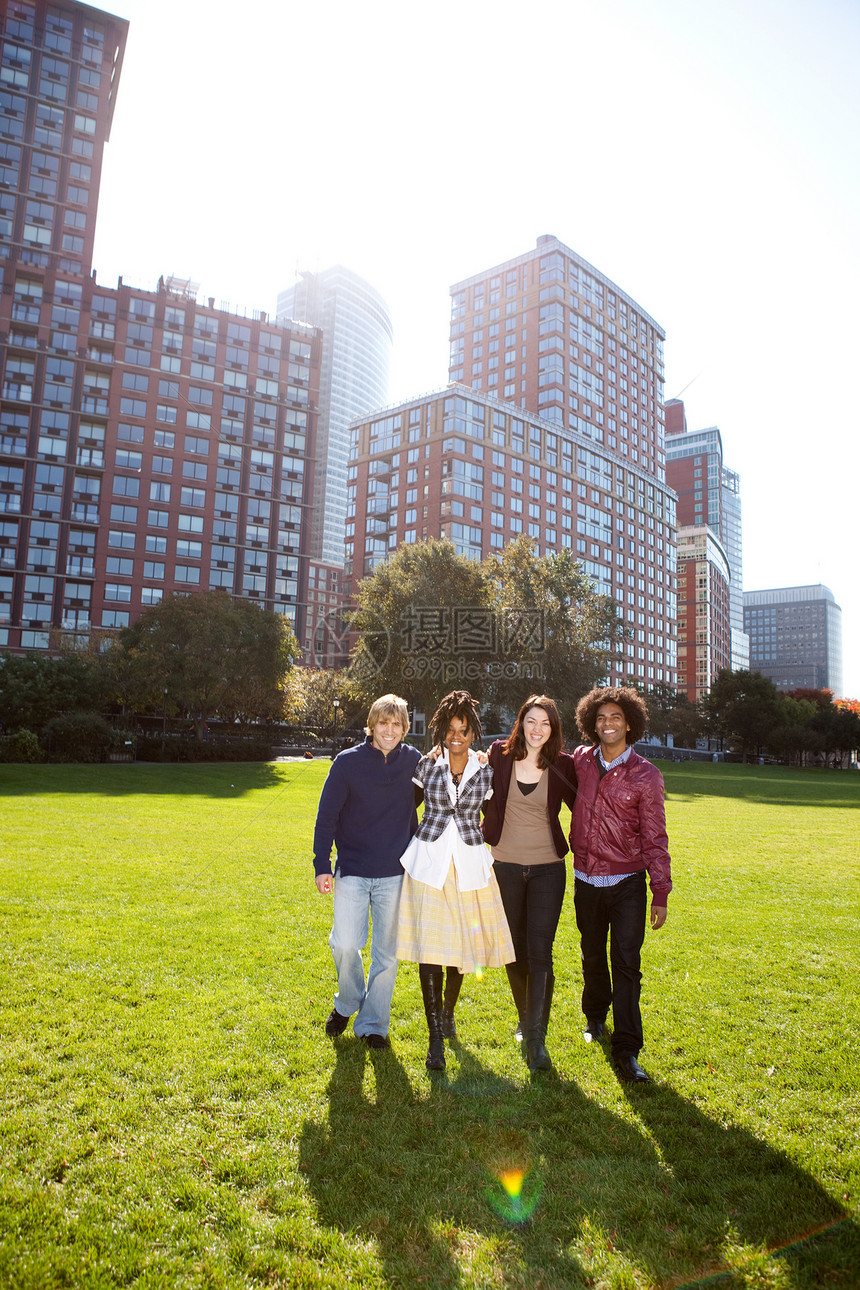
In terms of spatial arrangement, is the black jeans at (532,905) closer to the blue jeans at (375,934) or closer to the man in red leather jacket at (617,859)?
the man in red leather jacket at (617,859)

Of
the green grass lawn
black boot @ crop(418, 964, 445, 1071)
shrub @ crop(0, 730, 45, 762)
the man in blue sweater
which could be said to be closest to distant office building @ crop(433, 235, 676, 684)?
shrub @ crop(0, 730, 45, 762)

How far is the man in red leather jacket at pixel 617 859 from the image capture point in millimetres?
5012

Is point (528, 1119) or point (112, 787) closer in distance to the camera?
point (528, 1119)

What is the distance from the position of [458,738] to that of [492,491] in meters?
87.7

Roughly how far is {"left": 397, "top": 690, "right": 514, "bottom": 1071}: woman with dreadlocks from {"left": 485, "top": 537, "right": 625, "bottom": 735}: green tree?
31559mm

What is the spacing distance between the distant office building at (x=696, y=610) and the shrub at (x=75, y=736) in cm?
11909

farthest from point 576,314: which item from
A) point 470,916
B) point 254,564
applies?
point 470,916

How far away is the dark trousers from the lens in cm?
501

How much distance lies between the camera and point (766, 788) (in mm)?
38500

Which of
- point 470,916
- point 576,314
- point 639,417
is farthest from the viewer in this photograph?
point 639,417

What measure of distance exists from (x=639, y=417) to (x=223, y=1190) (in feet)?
439

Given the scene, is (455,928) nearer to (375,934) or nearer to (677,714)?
(375,934)

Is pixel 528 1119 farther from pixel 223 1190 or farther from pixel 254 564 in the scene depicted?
pixel 254 564

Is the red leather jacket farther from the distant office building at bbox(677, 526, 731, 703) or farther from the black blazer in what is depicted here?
the distant office building at bbox(677, 526, 731, 703)
